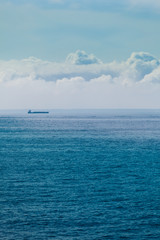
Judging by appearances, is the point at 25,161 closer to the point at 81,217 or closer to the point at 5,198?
the point at 5,198

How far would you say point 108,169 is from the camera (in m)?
72.6

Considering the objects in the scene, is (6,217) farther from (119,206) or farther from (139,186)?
(139,186)

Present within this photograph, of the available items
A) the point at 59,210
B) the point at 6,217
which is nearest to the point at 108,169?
the point at 59,210

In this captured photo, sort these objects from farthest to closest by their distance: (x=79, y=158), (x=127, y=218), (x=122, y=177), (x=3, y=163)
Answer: (x=79, y=158)
(x=3, y=163)
(x=122, y=177)
(x=127, y=218)

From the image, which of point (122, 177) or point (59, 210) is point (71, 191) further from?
point (122, 177)

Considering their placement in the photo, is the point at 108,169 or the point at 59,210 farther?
the point at 108,169

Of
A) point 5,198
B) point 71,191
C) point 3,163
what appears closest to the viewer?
point 5,198

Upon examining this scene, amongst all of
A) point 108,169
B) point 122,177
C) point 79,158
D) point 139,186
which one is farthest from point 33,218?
point 79,158

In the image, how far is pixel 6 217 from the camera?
43531 mm

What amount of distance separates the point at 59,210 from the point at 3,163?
126 ft

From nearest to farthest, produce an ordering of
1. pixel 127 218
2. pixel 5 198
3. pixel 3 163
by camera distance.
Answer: pixel 127 218
pixel 5 198
pixel 3 163

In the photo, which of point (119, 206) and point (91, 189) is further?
point (91, 189)

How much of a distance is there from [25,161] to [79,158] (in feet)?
43.2

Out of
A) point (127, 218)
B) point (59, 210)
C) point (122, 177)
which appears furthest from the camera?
point (122, 177)
